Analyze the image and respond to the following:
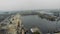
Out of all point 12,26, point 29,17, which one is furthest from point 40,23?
point 12,26

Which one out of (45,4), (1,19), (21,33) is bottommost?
(21,33)

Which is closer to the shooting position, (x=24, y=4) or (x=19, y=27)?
(x=19, y=27)

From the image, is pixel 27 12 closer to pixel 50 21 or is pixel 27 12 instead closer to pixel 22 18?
pixel 22 18

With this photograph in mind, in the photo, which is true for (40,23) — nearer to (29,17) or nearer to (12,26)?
(29,17)

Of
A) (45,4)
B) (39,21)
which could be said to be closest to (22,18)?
(39,21)
